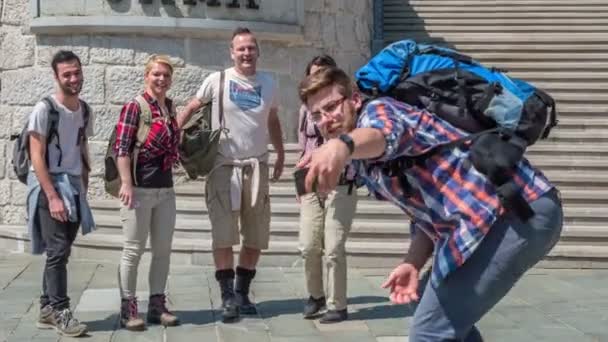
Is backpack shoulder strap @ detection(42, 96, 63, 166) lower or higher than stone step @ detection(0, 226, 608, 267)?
higher

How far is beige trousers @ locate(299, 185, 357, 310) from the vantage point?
6.57m

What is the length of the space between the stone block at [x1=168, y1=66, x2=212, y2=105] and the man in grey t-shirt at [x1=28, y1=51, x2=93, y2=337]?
159 inches

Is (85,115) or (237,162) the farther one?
(237,162)

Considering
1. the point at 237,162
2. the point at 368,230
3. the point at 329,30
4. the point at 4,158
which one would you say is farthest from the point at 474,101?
the point at 329,30

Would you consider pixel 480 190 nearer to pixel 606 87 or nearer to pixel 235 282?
pixel 235 282

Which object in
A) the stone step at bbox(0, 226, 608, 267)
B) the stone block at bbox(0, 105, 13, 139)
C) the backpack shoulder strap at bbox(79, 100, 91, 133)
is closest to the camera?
the backpack shoulder strap at bbox(79, 100, 91, 133)

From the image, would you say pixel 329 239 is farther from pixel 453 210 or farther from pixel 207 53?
pixel 207 53

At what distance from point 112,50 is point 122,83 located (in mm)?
346

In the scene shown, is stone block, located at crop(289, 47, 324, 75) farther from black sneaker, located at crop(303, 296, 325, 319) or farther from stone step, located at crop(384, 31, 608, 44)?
black sneaker, located at crop(303, 296, 325, 319)

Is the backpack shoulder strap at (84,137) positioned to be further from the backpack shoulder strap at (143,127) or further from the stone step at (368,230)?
the stone step at (368,230)

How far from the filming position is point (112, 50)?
10352 mm

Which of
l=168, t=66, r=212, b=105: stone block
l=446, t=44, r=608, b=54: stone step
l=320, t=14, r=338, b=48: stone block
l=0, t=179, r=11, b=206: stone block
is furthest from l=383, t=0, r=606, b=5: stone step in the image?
l=0, t=179, r=11, b=206: stone block

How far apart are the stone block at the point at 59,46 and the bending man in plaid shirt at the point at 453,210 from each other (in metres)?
7.25

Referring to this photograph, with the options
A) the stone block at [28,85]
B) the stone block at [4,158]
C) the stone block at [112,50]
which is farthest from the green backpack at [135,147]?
the stone block at [4,158]
